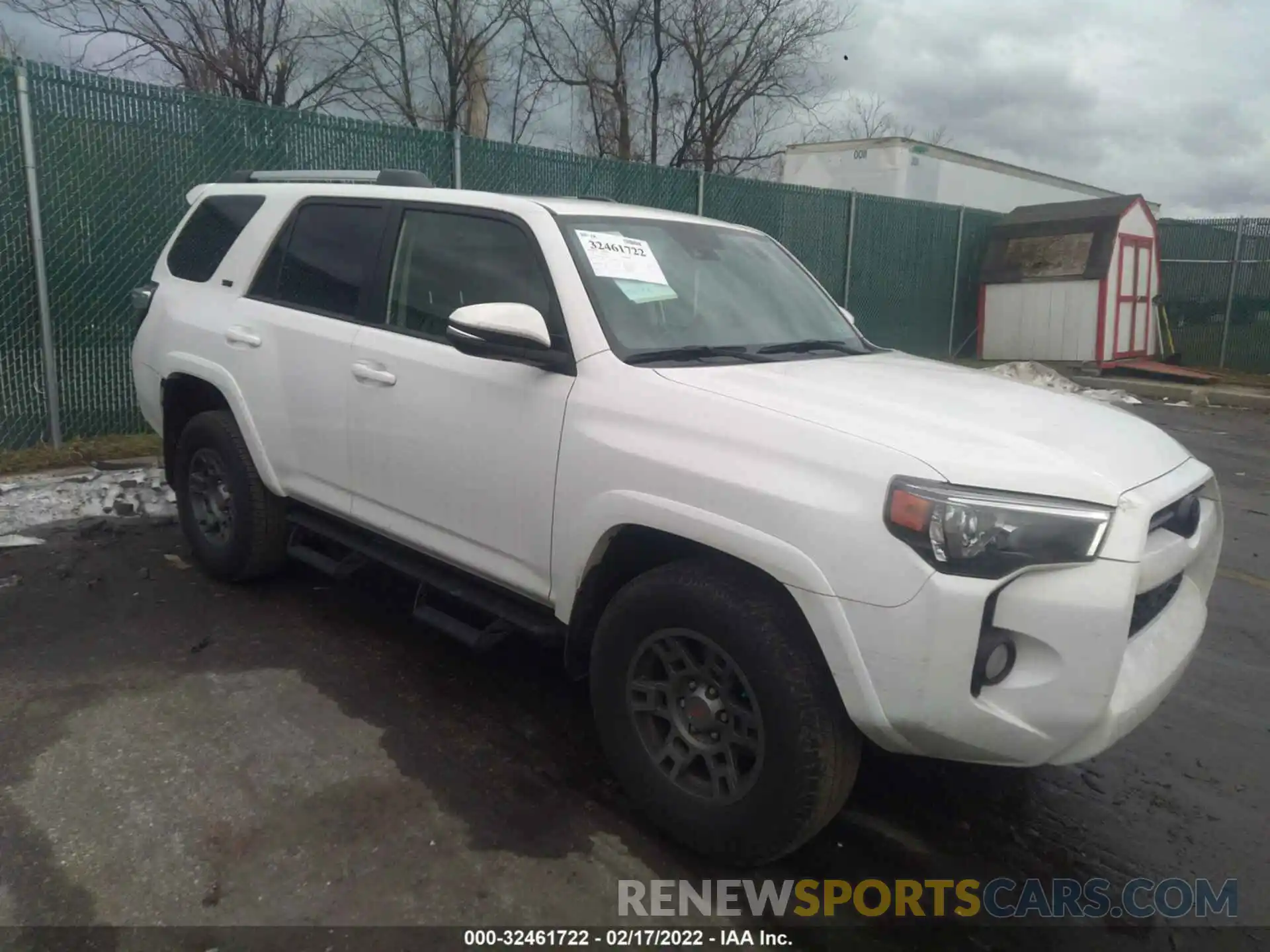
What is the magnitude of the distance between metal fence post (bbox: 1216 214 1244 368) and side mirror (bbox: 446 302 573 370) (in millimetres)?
17056

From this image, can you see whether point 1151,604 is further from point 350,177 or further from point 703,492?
point 350,177

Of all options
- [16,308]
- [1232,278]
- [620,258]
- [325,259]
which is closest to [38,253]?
[16,308]

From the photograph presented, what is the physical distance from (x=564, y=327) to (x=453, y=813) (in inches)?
62.6

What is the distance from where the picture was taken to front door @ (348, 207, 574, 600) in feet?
10.8

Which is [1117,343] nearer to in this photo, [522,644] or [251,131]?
[251,131]

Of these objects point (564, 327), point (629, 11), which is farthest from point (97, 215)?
point (629, 11)

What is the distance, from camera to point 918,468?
247 centimetres

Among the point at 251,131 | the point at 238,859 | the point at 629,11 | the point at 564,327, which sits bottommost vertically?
the point at 238,859

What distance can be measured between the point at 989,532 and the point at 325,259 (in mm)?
3148

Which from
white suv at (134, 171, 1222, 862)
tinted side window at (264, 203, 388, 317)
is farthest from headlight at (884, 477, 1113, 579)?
tinted side window at (264, 203, 388, 317)

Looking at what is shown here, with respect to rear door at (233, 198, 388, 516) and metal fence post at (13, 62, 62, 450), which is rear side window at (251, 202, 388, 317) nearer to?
rear door at (233, 198, 388, 516)

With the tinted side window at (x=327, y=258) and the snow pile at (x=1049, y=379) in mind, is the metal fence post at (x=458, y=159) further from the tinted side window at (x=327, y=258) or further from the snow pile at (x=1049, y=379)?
the snow pile at (x=1049, y=379)

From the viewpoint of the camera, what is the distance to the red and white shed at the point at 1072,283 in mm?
16234

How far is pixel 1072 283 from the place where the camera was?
16.3 meters
